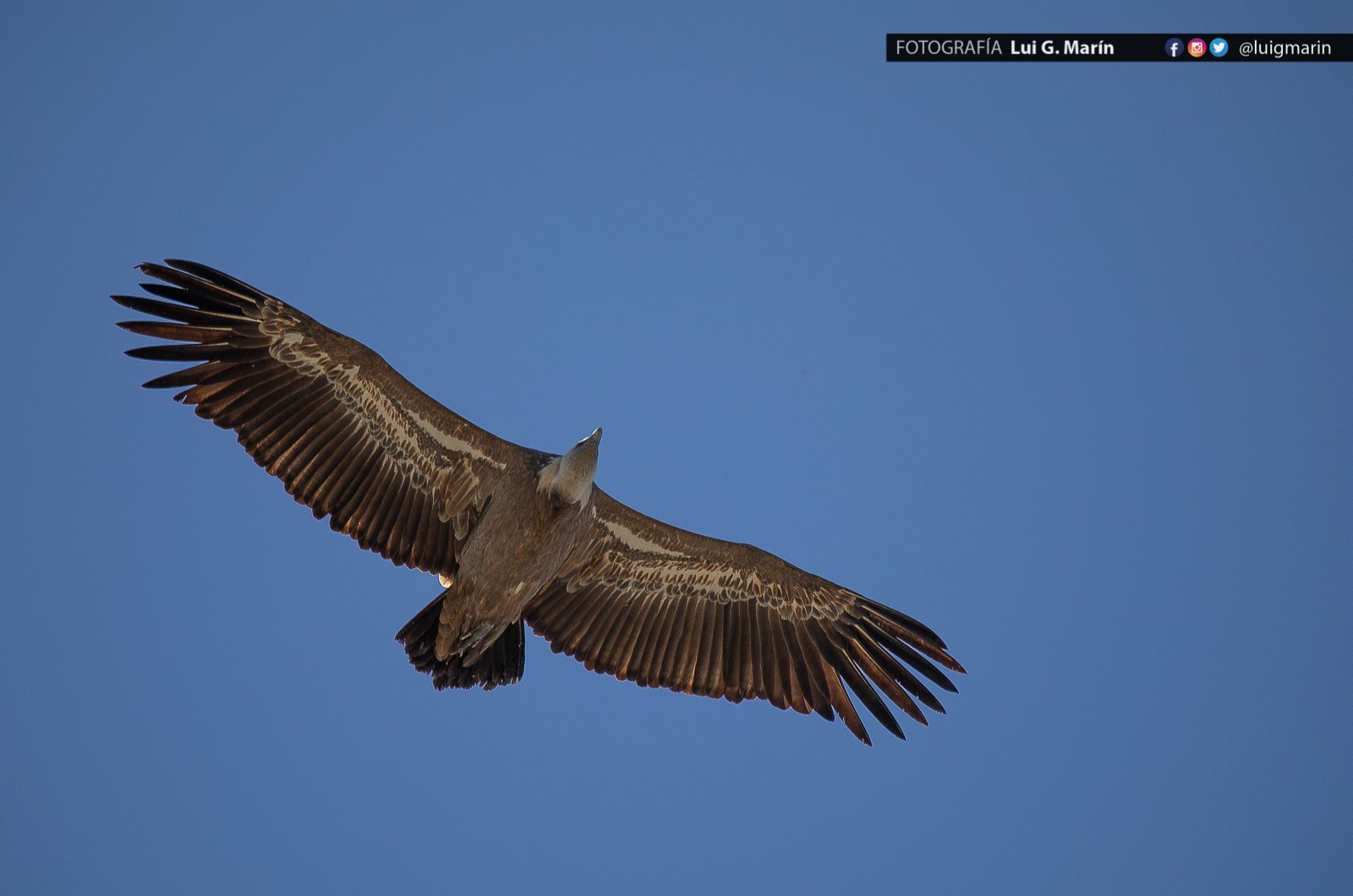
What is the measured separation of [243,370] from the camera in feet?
34.0

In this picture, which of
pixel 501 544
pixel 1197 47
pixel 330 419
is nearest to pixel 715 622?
pixel 501 544

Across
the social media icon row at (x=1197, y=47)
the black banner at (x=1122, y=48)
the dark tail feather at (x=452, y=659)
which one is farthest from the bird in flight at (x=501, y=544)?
the social media icon row at (x=1197, y=47)

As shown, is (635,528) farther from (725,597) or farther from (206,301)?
(206,301)

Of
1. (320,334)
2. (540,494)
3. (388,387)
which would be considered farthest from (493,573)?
(320,334)

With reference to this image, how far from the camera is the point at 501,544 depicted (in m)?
10.7

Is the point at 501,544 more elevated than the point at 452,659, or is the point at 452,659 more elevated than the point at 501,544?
the point at 501,544

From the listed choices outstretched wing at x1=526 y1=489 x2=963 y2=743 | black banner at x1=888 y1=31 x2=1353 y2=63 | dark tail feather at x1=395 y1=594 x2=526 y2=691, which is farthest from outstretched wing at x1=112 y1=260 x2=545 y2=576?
black banner at x1=888 y1=31 x2=1353 y2=63

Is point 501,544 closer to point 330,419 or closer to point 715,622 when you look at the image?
point 330,419

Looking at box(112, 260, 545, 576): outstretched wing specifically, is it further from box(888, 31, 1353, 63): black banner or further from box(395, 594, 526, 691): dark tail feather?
box(888, 31, 1353, 63): black banner

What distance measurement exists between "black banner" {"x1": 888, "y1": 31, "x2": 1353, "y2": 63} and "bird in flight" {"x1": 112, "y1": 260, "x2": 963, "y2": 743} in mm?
8220

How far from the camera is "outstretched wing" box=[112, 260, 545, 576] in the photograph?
10.2m

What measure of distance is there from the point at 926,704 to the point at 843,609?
3.86 feet

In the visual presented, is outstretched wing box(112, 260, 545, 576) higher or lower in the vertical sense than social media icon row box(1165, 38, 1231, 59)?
lower

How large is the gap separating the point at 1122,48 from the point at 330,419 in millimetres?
11535
